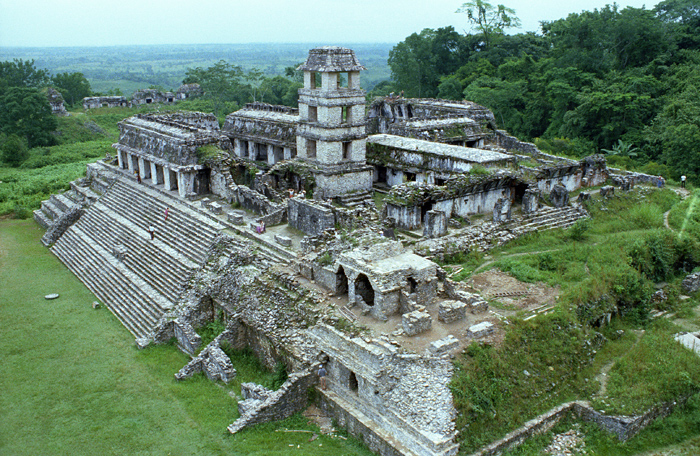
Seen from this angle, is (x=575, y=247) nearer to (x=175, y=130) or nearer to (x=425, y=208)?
(x=425, y=208)

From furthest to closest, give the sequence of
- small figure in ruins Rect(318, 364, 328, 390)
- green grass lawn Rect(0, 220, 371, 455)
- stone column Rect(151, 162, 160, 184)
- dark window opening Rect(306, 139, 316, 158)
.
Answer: stone column Rect(151, 162, 160, 184) → dark window opening Rect(306, 139, 316, 158) → small figure in ruins Rect(318, 364, 328, 390) → green grass lawn Rect(0, 220, 371, 455)

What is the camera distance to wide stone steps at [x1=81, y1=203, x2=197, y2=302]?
20.3 m

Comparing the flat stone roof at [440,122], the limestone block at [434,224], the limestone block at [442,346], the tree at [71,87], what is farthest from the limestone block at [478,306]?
the tree at [71,87]

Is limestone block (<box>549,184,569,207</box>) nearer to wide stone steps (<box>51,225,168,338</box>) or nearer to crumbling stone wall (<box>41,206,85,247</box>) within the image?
wide stone steps (<box>51,225,168,338</box>)

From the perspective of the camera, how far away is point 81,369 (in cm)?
1636

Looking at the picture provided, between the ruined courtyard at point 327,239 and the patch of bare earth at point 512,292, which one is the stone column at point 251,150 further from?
the patch of bare earth at point 512,292

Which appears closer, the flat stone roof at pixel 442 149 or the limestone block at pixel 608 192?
the flat stone roof at pixel 442 149

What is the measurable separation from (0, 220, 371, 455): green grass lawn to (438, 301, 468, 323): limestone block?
360 centimetres

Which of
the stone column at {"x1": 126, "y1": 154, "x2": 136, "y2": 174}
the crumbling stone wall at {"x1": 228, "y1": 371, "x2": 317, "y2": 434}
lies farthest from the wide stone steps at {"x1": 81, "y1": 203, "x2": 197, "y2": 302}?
the crumbling stone wall at {"x1": 228, "y1": 371, "x2": 317, "y2": 434}

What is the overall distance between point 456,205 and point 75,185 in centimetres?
2043

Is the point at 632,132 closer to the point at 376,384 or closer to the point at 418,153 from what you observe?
the point at 418,153

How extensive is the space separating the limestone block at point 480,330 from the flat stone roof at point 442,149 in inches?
479

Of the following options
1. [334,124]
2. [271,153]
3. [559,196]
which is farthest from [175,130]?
[559,196]

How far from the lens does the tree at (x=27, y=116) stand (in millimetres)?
48156
